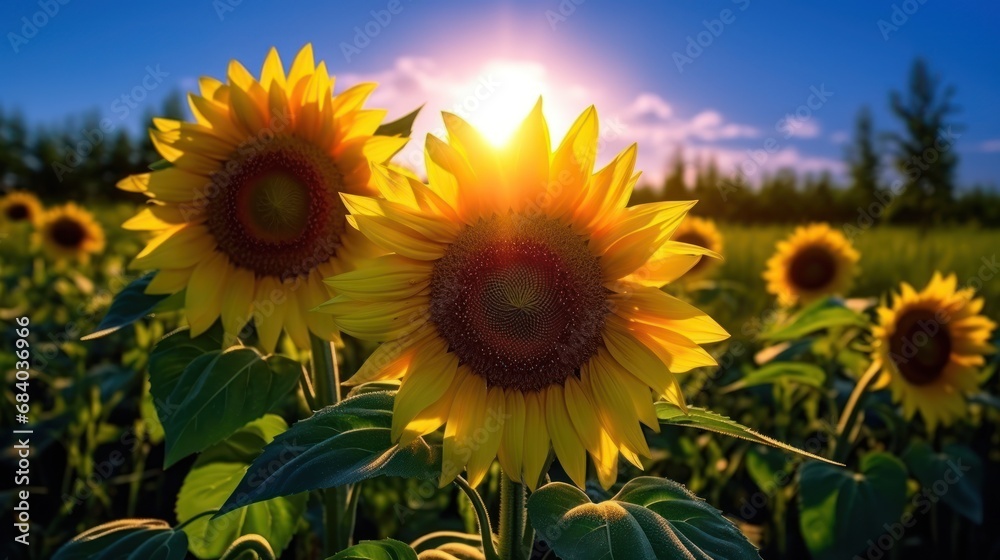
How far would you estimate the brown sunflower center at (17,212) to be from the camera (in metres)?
10.9

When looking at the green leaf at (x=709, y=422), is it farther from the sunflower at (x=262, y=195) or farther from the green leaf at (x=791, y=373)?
the green leaf at (x=791, y=373)

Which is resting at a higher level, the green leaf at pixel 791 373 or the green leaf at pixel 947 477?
the green leaf at pixel 791 373

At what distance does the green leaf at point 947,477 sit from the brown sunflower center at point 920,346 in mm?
345

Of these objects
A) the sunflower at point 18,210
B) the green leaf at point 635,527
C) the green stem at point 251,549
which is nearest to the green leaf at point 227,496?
the green stem at point 251,549

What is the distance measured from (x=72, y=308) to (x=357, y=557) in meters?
5.70

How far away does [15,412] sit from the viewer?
4688 mm

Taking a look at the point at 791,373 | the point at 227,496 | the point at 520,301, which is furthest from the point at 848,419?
the point at 227,496

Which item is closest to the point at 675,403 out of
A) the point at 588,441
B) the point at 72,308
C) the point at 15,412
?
the point at 588,441

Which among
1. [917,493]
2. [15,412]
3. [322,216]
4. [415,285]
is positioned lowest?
[917,493]

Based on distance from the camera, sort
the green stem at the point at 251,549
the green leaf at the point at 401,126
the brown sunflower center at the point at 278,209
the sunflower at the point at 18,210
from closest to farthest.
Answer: the green stem at the point at 251,549 → the green leaf at the point at 401,126 → the brown sunflower center at the point at 278,209 → the sunflower at the point at 18,210

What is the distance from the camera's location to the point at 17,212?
10.9 metres

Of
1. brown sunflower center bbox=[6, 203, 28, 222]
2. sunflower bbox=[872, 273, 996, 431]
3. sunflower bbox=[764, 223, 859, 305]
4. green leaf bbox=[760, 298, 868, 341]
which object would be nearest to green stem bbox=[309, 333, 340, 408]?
green leaf bbox=[760, 298, 868, 341]

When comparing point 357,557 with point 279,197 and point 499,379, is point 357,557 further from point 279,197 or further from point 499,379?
point 279,197

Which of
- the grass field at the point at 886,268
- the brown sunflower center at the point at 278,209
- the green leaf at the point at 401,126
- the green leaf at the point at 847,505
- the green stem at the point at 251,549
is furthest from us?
the grass field at the point at 886,268
